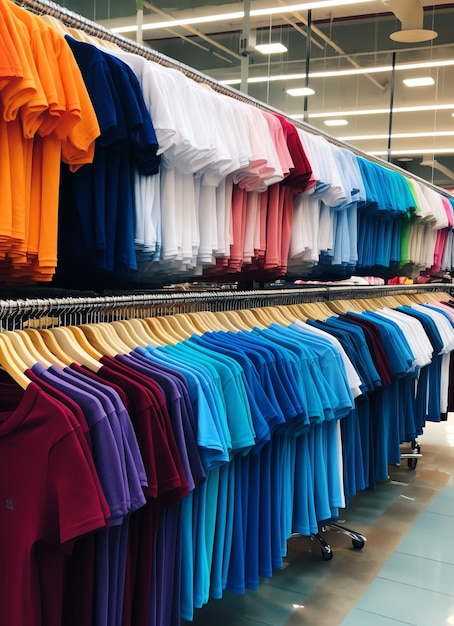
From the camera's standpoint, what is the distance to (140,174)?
241 centimetres

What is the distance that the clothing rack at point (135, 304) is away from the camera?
79.9 inches

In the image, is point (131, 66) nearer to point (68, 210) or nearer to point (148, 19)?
point (68, 210)

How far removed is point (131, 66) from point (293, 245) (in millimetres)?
1433

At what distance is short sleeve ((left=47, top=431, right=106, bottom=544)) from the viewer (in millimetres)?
1531

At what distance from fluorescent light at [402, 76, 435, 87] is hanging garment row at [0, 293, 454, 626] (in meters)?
7.24

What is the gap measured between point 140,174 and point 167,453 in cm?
107

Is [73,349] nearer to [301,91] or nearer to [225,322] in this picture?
[225,322]

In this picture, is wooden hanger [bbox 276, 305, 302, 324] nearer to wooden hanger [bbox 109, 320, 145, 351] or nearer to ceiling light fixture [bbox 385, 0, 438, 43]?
wooden hanger [bbox 109, 320, 145, 351]

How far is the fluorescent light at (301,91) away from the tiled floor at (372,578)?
578 cm

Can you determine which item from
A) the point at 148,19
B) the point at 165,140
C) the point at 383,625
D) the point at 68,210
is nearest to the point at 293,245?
the point at 165,140

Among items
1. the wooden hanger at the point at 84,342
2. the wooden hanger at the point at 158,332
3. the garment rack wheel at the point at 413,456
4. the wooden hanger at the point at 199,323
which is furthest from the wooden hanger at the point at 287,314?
the garment rack wheel at the point at 413,456

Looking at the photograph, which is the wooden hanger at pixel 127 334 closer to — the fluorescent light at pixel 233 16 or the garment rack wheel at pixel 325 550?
the garment rack wheel at pixel 325 550

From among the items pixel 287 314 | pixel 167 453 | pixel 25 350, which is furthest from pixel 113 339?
pixel 287 314

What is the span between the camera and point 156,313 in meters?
2.78
